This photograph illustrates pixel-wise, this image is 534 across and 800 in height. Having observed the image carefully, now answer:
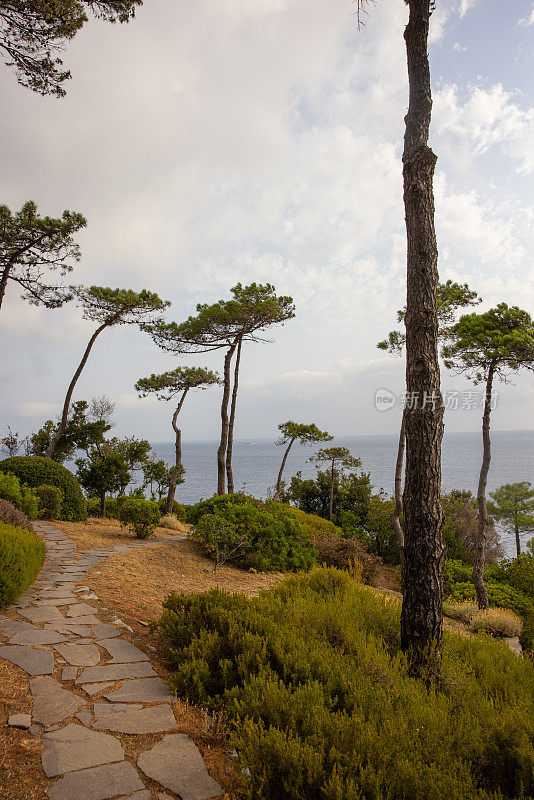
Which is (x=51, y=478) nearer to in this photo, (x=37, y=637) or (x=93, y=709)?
(x=37, y=637)

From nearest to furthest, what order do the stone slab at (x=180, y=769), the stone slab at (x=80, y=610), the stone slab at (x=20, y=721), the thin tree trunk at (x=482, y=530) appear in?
the stone slab at (x=180, y=769) < the stone slab at (x=20, y=721) < the stone slab at (x=80, y=610) < the thin tree trunk at (x=482, y=530)

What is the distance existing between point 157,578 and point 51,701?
3.87m

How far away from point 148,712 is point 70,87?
26.7ft

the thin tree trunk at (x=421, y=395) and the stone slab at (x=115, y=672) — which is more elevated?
the thin tree trunk at (x=421, y=395)

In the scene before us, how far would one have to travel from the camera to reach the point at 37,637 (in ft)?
11.2

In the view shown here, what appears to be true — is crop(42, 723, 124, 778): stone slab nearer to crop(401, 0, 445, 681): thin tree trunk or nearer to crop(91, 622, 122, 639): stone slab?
crop(91, 622, 122, 639): stone slab

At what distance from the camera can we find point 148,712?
250cm

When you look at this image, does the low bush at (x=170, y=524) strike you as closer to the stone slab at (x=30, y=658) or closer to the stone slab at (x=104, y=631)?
the stone slab at (x=104, y=631)

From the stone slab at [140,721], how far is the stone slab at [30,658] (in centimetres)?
79

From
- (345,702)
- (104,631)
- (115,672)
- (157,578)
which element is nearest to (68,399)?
(157,578)

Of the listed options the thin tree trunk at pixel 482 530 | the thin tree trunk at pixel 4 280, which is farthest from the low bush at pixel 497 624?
the thin tree trunk at pixel 4 280

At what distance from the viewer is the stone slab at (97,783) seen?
1.74 meters

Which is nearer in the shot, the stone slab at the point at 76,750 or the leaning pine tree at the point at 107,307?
the stone slab at the point at 76,750

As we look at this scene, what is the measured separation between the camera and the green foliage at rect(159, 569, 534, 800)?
5.74 feet
